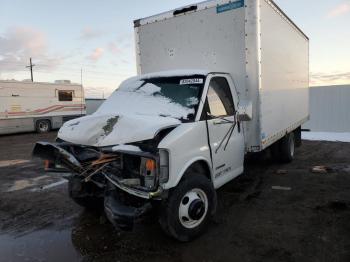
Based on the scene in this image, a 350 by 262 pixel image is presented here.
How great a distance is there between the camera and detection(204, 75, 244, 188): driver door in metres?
4.89

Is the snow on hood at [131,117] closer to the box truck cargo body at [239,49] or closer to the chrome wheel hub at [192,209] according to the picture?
the chrome wheel hub at [192,209]

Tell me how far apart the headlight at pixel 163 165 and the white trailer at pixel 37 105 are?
59.3ft

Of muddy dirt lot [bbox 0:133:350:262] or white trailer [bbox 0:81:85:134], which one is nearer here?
muddy dirt lot [bbox 0:133:350:262]

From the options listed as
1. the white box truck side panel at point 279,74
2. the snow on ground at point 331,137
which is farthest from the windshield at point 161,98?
the snow on ground at point 331,137

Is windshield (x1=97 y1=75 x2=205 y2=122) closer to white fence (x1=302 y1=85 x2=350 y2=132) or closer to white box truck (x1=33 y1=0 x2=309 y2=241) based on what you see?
white box truck (x1=33 y1=0 x2=309 y2=241)

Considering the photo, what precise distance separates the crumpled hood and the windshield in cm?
30

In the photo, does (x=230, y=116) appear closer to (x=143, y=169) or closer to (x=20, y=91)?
(x=143, y=169)

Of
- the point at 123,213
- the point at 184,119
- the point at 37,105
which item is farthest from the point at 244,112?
the point at 37,105

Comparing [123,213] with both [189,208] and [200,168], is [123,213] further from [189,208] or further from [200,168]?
[200,168]

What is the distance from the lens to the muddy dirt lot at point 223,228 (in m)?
4.00

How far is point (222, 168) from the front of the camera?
514 cm

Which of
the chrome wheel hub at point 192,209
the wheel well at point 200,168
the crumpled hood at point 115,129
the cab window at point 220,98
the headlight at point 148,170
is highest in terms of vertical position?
the cab window at point 220,98

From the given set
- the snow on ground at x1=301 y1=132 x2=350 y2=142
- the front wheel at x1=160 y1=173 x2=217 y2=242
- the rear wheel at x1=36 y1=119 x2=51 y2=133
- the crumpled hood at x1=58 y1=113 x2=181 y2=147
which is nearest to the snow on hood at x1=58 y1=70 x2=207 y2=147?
the crumpled hood at x1=58 y1=113 x2=181 y2=147

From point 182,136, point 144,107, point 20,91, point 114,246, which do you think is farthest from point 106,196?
point 20,91
